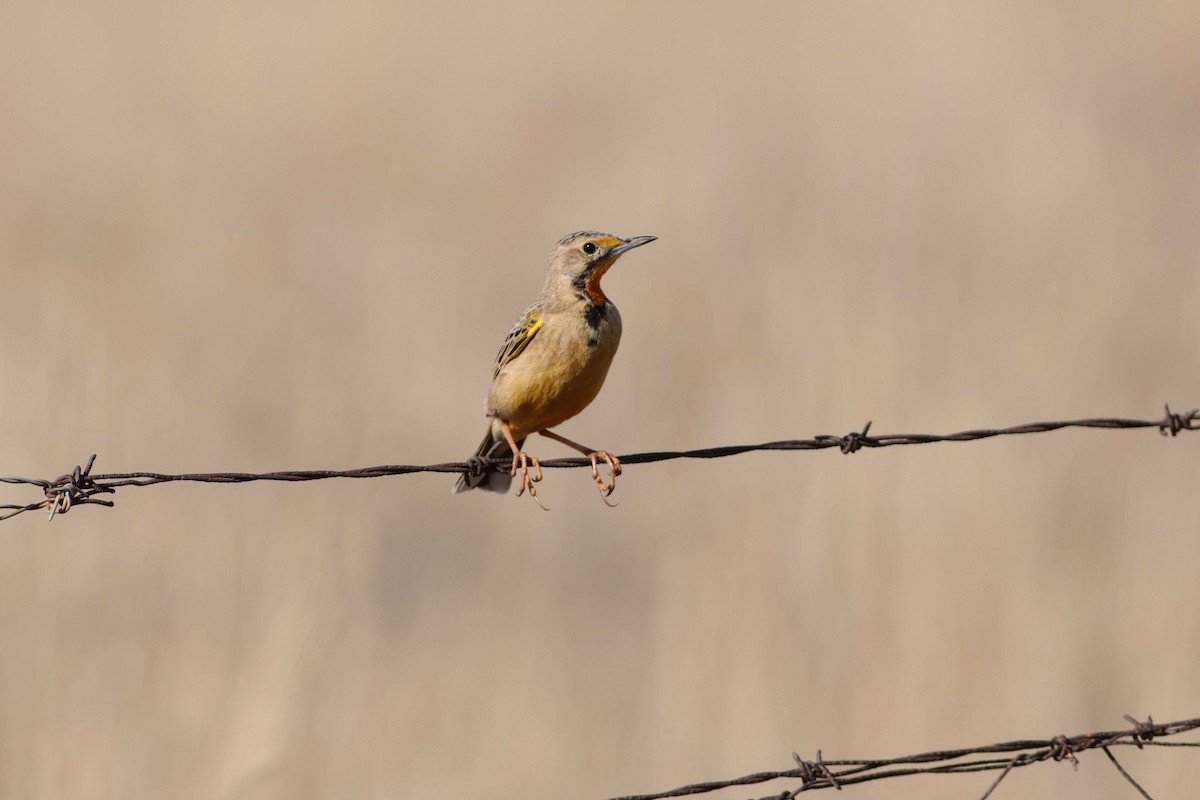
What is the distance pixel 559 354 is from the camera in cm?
639

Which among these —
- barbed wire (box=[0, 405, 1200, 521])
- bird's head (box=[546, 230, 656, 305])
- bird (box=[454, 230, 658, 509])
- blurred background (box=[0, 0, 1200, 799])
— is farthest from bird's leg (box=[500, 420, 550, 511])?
blurred background (box=[0, 0, 1200, 799])

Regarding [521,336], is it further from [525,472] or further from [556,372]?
[525,472]

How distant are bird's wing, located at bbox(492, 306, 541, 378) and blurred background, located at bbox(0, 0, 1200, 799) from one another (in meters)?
1.54

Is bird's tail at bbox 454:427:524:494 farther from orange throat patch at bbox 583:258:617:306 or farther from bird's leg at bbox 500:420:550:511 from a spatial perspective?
orange throat patch at bbox 583:258:617:306

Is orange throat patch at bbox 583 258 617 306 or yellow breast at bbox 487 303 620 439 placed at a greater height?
orange throat patch at bbox 583 258 617 306

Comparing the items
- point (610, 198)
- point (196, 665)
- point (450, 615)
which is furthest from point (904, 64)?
point (196, 665)

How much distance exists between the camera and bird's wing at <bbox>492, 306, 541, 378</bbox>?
662 centimetres

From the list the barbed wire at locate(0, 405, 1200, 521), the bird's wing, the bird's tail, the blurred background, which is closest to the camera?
the barbed wire at locate(0, 405, 1200, 521)

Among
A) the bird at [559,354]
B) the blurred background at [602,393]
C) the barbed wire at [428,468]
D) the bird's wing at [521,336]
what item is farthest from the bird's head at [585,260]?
the blurred background at [602,393]

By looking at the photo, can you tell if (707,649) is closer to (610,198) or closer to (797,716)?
(797,716)

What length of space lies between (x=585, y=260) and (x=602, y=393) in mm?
3974

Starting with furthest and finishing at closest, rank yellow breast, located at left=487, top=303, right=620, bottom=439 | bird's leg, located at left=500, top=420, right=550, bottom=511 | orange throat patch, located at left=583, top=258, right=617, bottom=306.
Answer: orange throat patch, located at left=583, top=258, right=617, bottom=306 → yellow breast, located at left=487, top=303, right=620, bottom=439 → bird's leg, located at left=500, top=420, right=550, bottom=511

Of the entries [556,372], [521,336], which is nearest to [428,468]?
[556,372]

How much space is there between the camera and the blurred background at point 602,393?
7.64m
